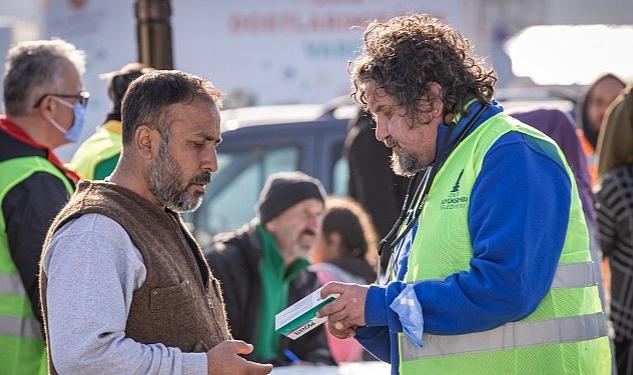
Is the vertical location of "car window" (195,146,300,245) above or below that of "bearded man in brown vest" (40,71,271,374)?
below

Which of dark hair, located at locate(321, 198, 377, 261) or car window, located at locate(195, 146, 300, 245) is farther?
car window, located at locate(195, 146, 300, 245)

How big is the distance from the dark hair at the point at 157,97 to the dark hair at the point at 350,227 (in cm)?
351

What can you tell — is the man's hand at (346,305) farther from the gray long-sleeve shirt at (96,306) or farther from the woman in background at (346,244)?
the woman in background at (346,244)

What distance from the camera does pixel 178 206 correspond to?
133 inches

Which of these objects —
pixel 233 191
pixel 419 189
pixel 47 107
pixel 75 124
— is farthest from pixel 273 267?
pixel 419 189

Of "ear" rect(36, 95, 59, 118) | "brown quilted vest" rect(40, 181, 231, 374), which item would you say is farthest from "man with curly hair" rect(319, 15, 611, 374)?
"ear" rect(36, 95, 59, 118)

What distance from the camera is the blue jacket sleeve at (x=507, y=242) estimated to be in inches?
129

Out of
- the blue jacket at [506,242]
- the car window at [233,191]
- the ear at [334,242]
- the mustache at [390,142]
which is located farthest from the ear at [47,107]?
the car window at [233,191]

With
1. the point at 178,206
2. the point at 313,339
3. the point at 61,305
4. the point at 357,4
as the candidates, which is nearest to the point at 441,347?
the point at 178,206

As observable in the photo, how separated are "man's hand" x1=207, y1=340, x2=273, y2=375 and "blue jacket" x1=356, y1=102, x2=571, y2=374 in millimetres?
398

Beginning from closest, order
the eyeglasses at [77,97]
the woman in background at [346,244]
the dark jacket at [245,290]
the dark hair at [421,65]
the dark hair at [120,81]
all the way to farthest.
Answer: the dark hair at [421,65] < the eyeglasses at [77,97] < the dark hair at [120,81] < the dark jacket at [245,290] < the woman in background at [346,244]

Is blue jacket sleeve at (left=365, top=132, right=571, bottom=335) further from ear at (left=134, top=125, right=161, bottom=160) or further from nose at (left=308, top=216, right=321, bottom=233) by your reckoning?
nose at (left=308, top=216, right=321, bottom=233)

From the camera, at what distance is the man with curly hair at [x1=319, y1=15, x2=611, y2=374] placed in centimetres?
330

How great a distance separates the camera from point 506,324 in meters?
3.41
